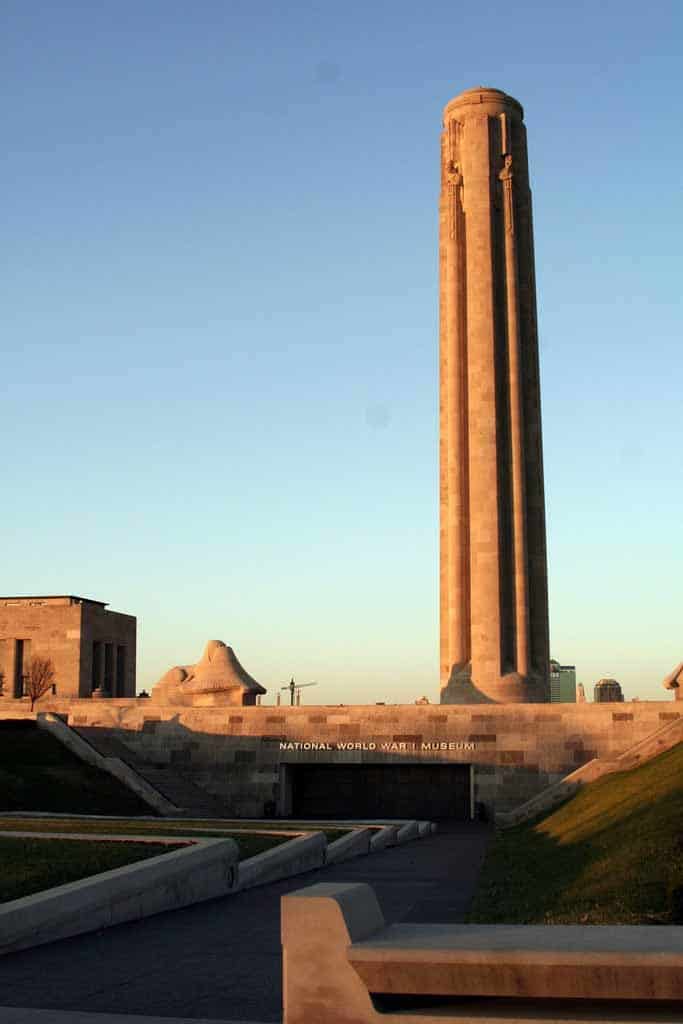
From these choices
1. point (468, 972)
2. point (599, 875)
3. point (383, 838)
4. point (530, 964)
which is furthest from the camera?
point (383, 838)

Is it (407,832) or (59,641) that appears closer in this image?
(407,832)

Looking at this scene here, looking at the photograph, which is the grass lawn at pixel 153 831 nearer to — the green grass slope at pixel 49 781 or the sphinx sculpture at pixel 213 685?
the green grass slope at pixel 49 781

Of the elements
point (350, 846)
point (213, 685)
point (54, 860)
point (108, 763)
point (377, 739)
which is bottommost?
point (350, 846)

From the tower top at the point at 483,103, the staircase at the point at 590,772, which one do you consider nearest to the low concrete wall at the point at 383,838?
the staircase at the point at 590,772

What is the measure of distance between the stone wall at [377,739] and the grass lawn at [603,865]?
16350 mm

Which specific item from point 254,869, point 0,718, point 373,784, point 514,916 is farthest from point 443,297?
point 514,916

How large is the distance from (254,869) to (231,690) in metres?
37.3

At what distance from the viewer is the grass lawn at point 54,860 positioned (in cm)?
1755

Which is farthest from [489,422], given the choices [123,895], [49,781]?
[123,895]

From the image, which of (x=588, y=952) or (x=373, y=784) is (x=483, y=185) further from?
(x=588, y=952)

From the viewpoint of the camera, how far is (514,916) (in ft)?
57.5

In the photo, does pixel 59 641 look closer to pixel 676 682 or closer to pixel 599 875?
pixel 676 682

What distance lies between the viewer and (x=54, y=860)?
64.4 feet

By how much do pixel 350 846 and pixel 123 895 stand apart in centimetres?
1295
